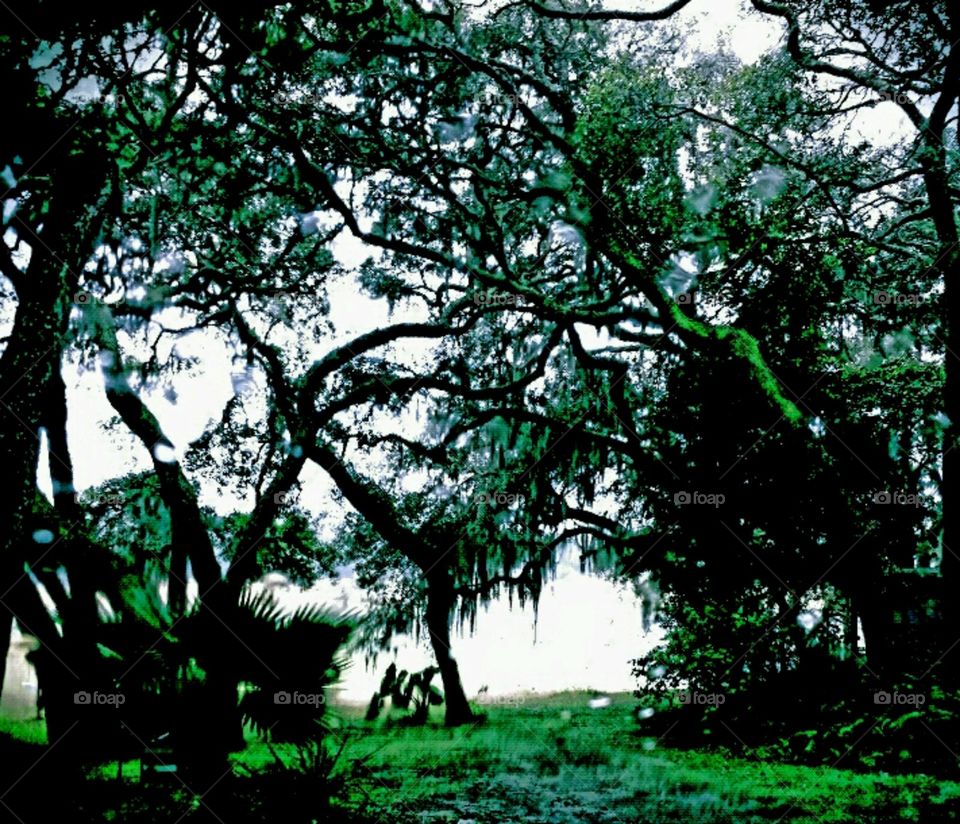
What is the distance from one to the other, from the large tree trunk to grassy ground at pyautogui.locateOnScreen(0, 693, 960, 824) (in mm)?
2597

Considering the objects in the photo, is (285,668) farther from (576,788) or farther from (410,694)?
(410,694)

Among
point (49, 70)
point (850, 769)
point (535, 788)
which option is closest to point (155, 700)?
point (535, 788)

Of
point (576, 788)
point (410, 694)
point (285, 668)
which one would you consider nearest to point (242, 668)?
point (285, 668)

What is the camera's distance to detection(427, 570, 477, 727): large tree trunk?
1259 cm

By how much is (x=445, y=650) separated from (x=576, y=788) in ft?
21.5

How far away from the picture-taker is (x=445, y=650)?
12.7m

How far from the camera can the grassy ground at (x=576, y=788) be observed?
15.7 feet

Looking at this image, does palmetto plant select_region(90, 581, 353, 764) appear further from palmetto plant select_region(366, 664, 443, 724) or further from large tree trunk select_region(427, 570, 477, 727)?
palmetto plant select_region(366, 664, 443, 724)

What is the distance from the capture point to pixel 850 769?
21.8 ft

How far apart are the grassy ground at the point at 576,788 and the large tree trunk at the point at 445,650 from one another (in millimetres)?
2597

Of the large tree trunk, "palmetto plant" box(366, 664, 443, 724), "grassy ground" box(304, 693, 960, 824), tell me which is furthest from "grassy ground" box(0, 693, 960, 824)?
"palmetto plant" box(366, 664, 443, 724)

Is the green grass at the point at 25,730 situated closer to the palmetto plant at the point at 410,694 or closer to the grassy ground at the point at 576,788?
the grassy ground at the point at 576,788

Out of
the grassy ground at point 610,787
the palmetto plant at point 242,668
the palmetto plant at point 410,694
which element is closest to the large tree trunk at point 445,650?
the palmetto plant at point 410,694

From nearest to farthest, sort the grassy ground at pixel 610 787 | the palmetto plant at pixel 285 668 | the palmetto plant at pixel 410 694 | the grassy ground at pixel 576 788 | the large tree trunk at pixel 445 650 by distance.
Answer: the palmetto plant at pixel 285 668 → the grassy ground at pixel 576 788 → the grassy ground at pixel 610 787 → the large tree trunk at pixel 445 650 → the palmetto plant at pixel 410 694
